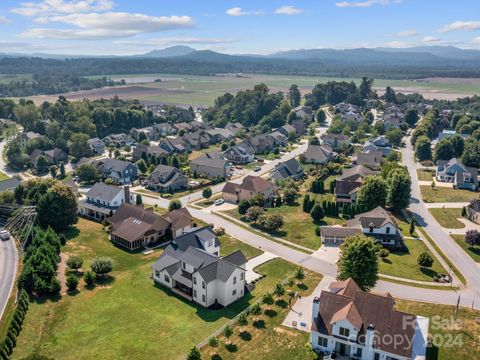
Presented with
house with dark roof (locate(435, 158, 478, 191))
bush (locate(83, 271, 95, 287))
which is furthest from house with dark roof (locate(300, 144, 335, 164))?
bush (locate(83, 271, 95, 287))

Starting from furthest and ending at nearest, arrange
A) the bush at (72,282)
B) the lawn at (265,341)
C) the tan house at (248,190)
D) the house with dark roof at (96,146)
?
the house with dark roof at (96,146), the tan house at (248,190), the bush at (72,282), the lawn at (265,341)

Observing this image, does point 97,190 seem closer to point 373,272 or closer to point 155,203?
point 155,203

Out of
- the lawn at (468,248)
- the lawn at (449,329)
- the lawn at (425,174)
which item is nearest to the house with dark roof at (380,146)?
the lawn at (425,174)

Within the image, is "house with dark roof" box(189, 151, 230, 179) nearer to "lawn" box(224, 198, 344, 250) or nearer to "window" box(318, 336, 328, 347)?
"lawn" box(224, 198, 344, 250)

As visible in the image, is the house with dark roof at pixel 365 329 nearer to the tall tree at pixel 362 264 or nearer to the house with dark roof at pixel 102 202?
the tall tree at pixel 362 264

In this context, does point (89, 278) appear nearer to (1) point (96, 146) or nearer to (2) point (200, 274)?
(2) point (200, 274)
